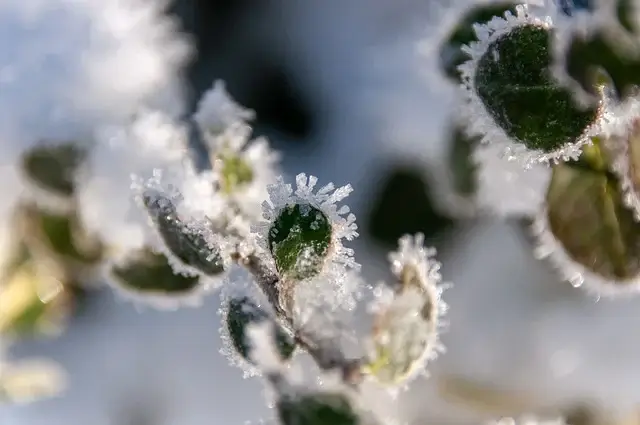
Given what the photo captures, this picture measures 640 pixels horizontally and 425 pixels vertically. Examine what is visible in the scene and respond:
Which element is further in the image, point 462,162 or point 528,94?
point 462,162

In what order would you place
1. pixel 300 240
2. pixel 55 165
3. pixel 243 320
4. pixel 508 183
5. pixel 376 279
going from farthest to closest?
pixel 376 279, pixel 55 165, pixel 508 183, pixel 243 320, pixel 300 240

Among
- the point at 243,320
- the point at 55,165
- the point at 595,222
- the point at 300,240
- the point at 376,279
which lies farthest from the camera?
the point at 376,279

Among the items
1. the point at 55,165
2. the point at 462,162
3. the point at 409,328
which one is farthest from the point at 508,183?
the point at 55,165

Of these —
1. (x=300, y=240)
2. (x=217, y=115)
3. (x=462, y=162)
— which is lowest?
(x=300, y=240)

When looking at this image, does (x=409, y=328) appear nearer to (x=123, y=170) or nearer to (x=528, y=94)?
(x=528, y=94)

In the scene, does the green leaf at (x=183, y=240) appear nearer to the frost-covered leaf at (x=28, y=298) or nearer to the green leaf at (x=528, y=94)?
the green leaf at (x=528, y=94)

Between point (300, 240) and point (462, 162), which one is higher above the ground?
point (462, 162)

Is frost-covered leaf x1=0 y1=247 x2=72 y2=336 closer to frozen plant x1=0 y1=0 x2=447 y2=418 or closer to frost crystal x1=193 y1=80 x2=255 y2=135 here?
frozen plant x1=0 y1=0 x2=447 y2=418

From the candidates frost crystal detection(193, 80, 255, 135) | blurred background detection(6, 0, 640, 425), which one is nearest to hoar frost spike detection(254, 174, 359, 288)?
frost crystal detection(193, 80, 255, 135)
